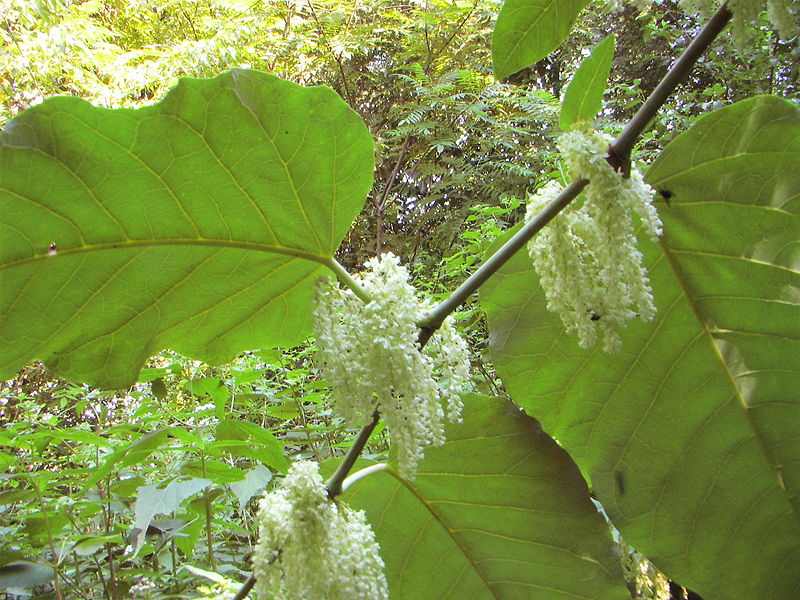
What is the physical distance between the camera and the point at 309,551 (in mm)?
457

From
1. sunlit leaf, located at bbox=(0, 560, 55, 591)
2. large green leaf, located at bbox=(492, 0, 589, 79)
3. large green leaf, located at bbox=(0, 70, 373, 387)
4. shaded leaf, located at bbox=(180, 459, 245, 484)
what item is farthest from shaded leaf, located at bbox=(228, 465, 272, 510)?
large green leaf, located at bbox=(492, 0, 589, 79)

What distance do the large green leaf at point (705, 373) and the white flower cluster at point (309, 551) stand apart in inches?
11.6

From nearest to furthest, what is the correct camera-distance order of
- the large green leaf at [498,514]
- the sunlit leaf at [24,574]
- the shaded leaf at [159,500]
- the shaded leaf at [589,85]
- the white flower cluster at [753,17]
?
the white flower cluster at [753,17], the shaded leaf at [589,85], the large green leaf at [498,514], the shaded leaf at [159,500], the sunlit leaf at [24,574]

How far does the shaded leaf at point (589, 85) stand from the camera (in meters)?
0.54

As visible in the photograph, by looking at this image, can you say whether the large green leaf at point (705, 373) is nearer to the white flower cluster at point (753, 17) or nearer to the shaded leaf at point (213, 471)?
the white flower cluster at point (753, 17)

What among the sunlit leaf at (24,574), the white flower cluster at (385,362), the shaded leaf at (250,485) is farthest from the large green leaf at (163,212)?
the sunlit leaf at (24,574)

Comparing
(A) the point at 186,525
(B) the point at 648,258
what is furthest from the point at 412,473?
(A) the point at 186,525

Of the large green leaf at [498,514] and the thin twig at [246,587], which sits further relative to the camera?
the large green leaf at [498,514]

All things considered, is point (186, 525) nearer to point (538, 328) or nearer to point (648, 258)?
point (538, 328)

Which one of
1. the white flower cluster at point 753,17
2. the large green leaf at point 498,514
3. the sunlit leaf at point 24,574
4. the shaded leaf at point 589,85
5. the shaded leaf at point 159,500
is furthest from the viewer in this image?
the sunlit leaf at point 24,574

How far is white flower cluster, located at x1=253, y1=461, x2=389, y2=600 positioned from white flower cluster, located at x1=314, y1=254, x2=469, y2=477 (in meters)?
0.07

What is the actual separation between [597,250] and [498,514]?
327mm

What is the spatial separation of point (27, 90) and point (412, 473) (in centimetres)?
470

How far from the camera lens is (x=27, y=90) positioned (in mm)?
4148
